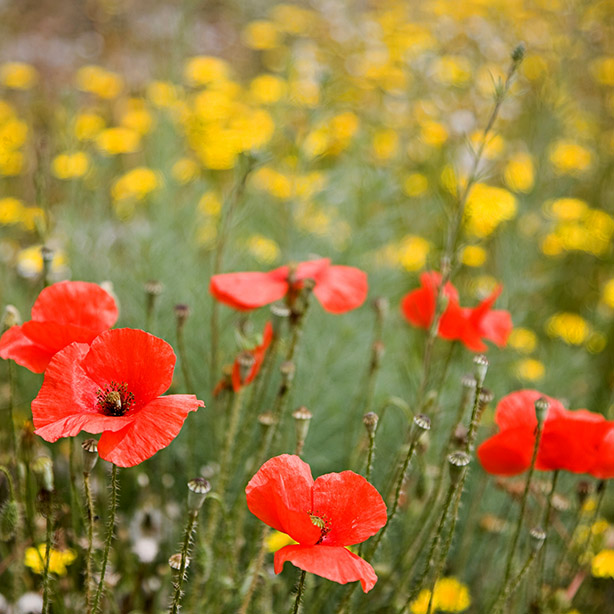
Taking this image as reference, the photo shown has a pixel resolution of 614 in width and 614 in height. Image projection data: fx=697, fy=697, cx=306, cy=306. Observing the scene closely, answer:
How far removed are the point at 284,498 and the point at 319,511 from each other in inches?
2.7

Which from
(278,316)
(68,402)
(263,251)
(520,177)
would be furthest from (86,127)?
(68,402)

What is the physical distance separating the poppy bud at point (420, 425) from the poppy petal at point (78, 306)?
39cm

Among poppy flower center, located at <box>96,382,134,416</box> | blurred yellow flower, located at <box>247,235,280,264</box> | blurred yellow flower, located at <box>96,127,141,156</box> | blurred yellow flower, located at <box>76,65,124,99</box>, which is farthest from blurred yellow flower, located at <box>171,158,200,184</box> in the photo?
poppy flower center, located at <box>96,382,134,416</box>

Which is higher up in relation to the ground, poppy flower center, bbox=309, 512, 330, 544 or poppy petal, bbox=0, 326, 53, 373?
poppy petal, bbox=0, 326, 53, 373

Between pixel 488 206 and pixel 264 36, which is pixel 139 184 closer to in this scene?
pixel 488 206

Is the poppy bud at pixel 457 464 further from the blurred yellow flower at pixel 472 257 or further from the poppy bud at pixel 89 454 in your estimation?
the blurred yellow flower at pixel 472 257

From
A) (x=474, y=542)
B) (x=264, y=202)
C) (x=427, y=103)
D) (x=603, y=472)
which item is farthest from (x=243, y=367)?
(x=427, y=103)

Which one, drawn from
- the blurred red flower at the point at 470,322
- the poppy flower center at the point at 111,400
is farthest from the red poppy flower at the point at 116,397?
the blurred red flower at the point at 470,322

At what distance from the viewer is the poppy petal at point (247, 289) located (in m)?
1.00

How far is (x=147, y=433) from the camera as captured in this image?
2.20 ft

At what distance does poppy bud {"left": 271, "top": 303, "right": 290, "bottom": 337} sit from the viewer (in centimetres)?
101

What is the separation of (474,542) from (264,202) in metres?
1.62

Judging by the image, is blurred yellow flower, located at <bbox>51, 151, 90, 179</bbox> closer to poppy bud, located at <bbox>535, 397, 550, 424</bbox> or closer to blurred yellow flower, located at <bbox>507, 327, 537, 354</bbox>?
blurred yellow flower, located at <bbox>507, 327, 537, 354</bbox>

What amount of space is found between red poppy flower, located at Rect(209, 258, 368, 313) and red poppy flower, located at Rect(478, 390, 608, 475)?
272 millimetres
